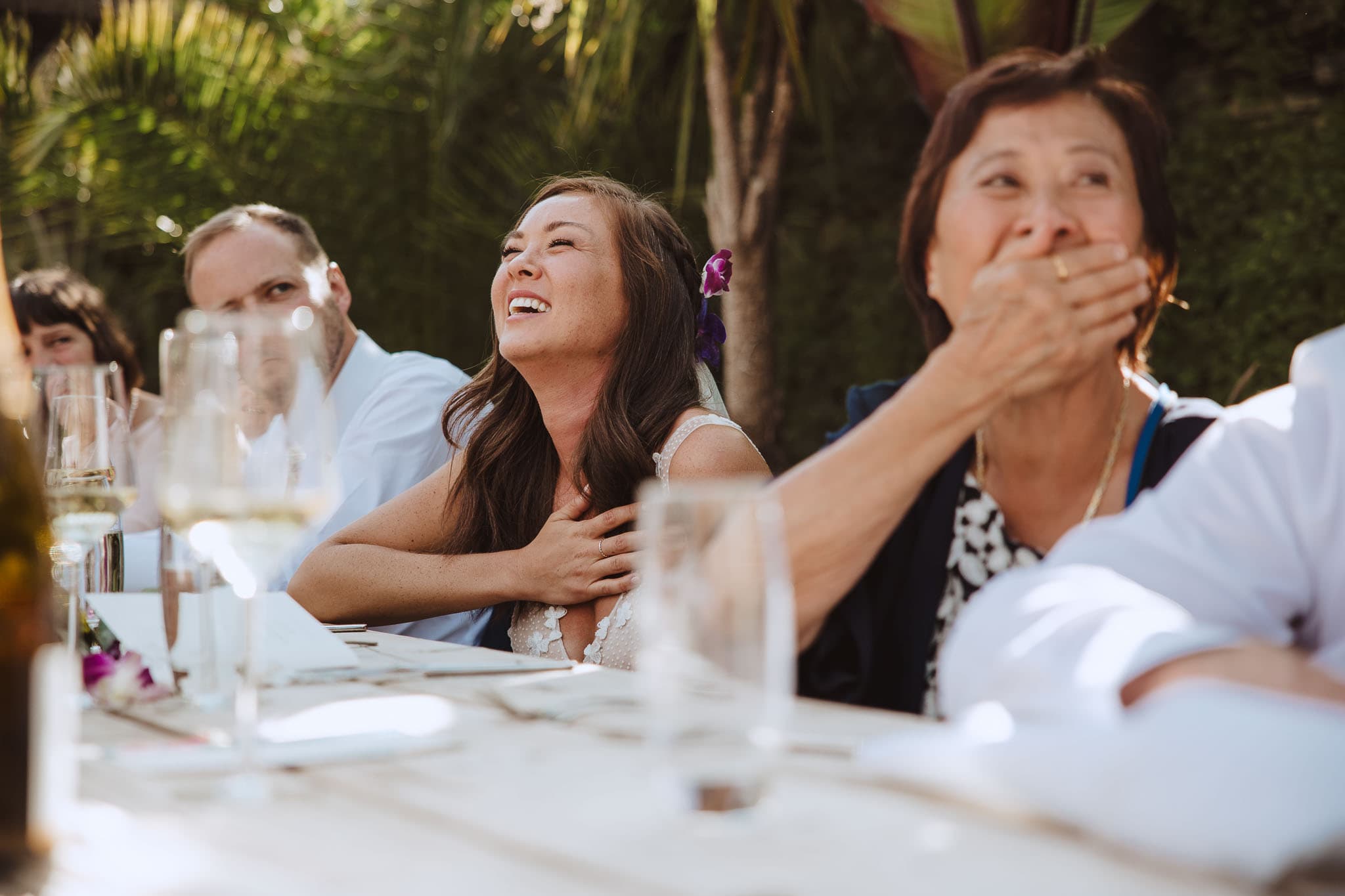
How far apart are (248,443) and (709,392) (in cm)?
211

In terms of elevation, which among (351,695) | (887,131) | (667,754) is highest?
(887,131)

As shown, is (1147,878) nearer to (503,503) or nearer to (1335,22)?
(503,503)

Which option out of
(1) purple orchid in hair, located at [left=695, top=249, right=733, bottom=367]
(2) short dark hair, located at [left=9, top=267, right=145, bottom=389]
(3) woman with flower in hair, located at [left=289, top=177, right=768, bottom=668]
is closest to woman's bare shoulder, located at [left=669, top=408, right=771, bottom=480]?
(3) woman with flower in hair, located at [left=289, top=177, right=768, bottom=668]

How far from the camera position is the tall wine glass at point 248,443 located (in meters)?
1.02

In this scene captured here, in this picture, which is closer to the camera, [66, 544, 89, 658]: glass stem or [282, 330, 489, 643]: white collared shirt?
[66, 544, 89, 658]: glass stem

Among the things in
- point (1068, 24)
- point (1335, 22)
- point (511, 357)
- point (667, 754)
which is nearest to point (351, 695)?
point (667, 754)

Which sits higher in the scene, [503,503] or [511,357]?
[511,357]

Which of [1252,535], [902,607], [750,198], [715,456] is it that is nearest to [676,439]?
[715,456]

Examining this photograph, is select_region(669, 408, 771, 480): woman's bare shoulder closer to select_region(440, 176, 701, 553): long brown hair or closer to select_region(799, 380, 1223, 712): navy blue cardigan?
select_region(440, 176, 701, 553): long brown hair

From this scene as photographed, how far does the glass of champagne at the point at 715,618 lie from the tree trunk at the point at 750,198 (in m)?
4.42

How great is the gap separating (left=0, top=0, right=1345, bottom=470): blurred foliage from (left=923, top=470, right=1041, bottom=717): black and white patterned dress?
10.7 feet

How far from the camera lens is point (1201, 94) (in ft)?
17.5

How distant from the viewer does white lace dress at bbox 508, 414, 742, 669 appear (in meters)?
2.61

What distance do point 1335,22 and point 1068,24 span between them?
5.02ft
